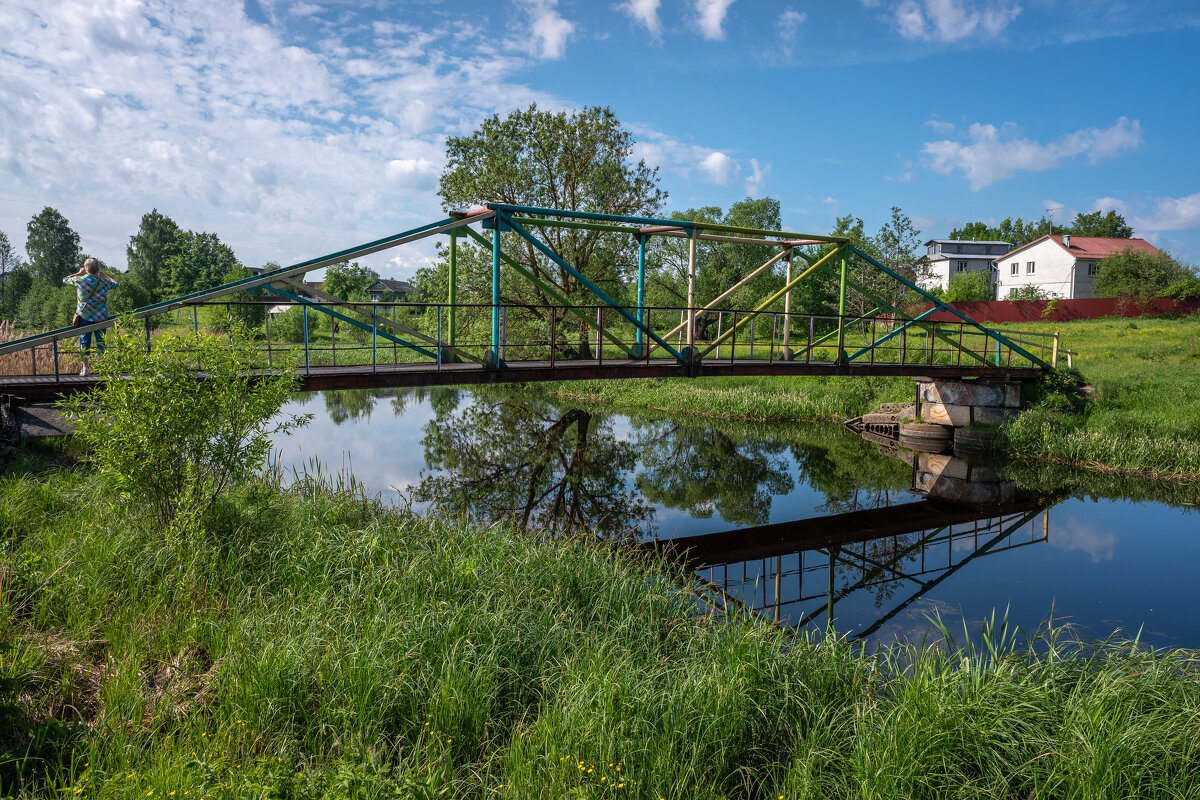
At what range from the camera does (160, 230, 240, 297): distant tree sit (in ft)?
238

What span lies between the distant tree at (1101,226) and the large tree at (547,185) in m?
88.9

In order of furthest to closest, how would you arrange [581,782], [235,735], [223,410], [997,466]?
1. [997,466]
2. [223,410]
3. [235,735]
4. [581,782]

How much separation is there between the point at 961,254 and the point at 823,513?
300 ft

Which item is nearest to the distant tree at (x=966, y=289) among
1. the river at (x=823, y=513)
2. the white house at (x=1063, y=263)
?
the white house at (x=1063, y=263)

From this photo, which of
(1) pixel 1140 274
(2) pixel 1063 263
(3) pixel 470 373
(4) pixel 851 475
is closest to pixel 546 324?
(4) pixel 851 475

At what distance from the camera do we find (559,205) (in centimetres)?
2744

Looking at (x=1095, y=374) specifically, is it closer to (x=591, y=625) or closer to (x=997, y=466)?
(x=997, y=466)

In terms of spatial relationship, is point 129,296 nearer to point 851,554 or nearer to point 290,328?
point 290,328

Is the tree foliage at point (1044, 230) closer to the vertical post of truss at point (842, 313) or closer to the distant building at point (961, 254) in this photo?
the distant building at point (961, 254)

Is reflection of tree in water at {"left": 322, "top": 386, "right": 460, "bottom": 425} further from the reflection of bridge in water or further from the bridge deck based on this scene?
the reflection of bridge in water

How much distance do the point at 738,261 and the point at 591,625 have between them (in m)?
42.3

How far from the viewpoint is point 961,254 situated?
3652 inches

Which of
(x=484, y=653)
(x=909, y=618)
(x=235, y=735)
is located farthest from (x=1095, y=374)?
(x=235, y=735)

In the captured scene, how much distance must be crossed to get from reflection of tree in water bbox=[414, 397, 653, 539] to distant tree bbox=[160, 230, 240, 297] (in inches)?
2241
